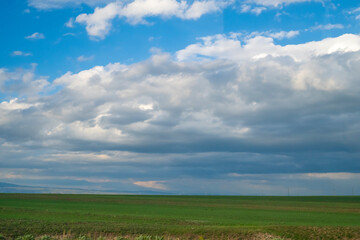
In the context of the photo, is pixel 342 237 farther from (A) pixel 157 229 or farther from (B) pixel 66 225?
(B) pixel 66 225

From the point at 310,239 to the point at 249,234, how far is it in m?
5.96

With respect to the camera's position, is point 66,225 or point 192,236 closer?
point 192,236

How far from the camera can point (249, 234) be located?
35344 mm

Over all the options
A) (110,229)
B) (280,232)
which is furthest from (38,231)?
(280,232)

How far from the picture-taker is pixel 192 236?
113 feet

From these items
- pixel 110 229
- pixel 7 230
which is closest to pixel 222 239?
pixel 110 229

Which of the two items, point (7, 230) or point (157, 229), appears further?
point (157, 229)

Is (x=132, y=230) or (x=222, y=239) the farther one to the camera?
(x=132, y=230)

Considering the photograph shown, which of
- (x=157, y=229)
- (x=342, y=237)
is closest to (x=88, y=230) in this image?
(x=157, y=229)

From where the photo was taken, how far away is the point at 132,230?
3597 centimetres

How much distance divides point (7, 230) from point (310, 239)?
28743 millimetres

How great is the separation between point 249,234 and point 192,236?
558 centimetres

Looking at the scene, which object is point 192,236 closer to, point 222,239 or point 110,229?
point 222,239

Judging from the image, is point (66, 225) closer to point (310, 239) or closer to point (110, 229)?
point (110, 229)
